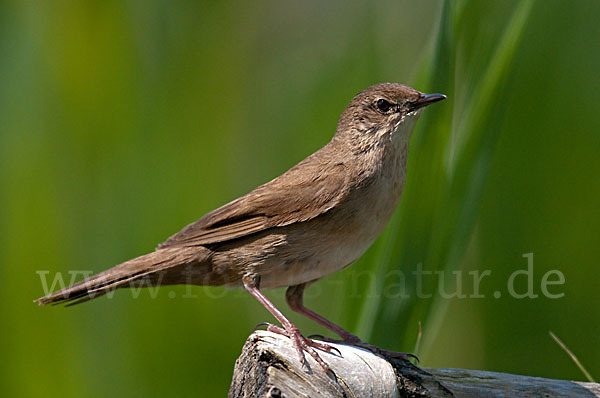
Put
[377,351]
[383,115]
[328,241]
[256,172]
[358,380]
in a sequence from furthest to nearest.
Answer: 1. [256,172]
2. [383,115]
3. [328,241]
4. [377,351]
5. [358,380]

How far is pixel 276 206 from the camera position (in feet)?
8.93

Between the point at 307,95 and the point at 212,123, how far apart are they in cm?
45

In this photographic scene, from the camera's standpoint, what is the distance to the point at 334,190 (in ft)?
8.84

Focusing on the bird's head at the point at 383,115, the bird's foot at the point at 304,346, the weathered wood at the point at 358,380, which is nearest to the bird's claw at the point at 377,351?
the weathered wood at the point at 358,380

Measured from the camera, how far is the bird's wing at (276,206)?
2686mm

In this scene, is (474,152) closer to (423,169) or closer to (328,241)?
(423,169)

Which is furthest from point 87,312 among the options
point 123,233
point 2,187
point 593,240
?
point 593,240

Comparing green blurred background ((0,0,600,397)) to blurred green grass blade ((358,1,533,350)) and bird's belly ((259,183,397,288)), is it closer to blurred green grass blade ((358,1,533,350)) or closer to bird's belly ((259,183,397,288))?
blurred green grass blade ((358,1,533,350))

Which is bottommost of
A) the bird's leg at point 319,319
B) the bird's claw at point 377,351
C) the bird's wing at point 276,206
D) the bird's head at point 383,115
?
the bird's claw at point 377,351

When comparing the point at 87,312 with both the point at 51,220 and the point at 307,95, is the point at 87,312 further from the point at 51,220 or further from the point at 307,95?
→ the point at 307,95

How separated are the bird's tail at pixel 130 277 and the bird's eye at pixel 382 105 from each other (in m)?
0.90

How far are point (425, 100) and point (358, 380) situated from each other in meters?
1.13

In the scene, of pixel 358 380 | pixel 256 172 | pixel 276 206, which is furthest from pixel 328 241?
pixel 256 172

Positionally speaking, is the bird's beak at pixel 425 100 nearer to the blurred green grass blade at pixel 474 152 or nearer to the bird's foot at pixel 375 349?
the blurred green grass blade at pixel 474 152
